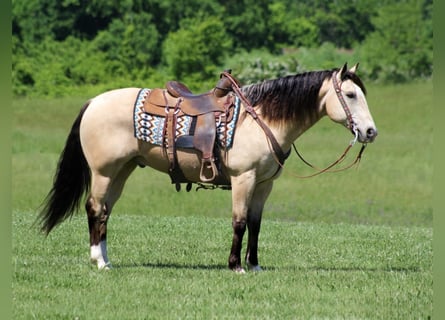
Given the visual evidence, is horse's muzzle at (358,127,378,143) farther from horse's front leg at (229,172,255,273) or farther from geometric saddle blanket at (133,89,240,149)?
geometric saddle blanket at (133,89,240,149)

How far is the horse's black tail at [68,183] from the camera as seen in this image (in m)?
7.27

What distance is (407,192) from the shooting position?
21797mm

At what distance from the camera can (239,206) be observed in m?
6.78

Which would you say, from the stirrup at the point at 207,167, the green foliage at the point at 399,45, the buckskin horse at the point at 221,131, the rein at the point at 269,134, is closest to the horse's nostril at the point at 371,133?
the buckskin horse at the point at 221,131

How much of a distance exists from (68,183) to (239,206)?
1.65 meters

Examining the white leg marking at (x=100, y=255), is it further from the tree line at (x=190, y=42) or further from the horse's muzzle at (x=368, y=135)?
the tree line at (x=190, y=42)

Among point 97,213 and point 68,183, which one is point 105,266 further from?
point 68,183

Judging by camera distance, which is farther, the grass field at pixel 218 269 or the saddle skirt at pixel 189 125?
the saddle skirt at pixel 189 125

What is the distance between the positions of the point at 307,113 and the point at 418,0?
4168 centimetres

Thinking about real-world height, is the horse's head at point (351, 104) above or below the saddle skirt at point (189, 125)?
above

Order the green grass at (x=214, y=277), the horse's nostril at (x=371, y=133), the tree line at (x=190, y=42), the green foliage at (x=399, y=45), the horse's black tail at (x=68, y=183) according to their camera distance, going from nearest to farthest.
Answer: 1. the green grass at (x=214, y=277)
2. the horse's nostril at (x=371, y=133)
3. the horse's black tail at (x=68, y=183)
4. the tree line at (x=190, y=42)
5. the green foliage at (x=399, y=45)

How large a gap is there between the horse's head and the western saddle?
0.90 meters

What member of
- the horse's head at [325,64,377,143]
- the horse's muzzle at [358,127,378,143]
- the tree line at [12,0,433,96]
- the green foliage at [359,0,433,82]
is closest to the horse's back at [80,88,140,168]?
the horse's head at [325,64,377,143]

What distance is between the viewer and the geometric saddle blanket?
6801mm
